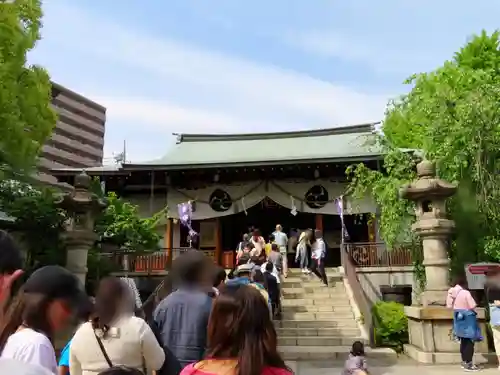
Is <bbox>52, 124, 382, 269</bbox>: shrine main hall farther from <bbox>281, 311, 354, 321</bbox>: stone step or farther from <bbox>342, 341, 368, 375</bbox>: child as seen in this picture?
<bbox>342, 341, 368, 375</bbox>: child

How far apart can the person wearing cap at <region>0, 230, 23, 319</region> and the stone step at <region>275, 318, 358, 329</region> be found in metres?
9.80

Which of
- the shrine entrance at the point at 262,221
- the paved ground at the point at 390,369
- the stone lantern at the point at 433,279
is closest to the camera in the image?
the paved ground at the point at 390,369

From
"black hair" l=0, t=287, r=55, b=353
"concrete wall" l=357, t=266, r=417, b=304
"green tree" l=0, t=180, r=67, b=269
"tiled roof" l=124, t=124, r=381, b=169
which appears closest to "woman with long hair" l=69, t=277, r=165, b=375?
"black hair" l=0, t=287, r=55, b=353

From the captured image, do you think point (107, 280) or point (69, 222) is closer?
point (107, 280)

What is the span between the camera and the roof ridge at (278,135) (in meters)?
24.6

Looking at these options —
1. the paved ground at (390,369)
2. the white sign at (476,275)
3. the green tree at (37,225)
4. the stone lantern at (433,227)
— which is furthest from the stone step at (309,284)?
the green tree at (37,225)

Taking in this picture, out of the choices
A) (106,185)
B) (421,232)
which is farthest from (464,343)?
(106,185)

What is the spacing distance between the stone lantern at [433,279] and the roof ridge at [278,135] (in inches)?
557

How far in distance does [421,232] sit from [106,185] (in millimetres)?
13726

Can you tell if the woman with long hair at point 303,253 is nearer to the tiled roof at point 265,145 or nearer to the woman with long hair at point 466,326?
the woman with long hair at point 466,326

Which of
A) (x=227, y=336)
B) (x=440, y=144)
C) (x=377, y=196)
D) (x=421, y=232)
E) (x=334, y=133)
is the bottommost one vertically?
(x=227, y=336)

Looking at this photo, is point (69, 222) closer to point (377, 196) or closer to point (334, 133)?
point (377, 196)

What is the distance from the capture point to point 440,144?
11414 millimetres

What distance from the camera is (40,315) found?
2232 mm
